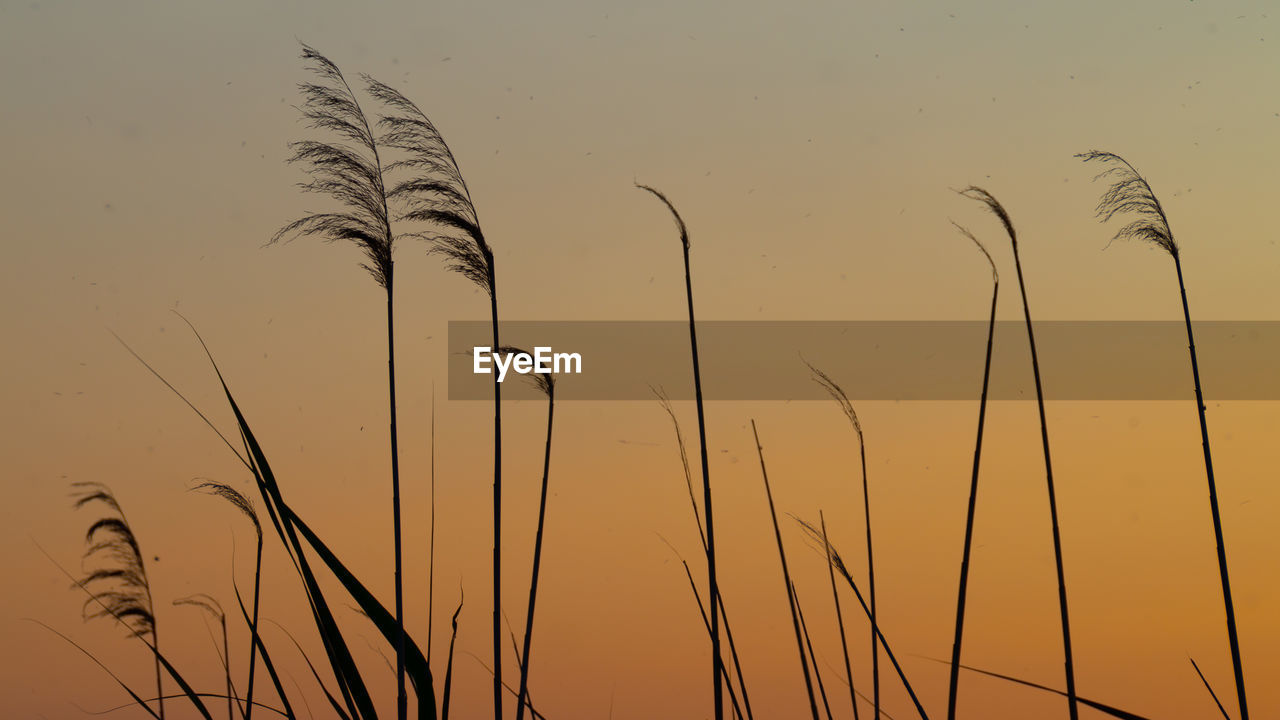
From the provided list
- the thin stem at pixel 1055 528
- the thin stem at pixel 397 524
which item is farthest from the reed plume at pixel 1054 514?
the thin stem at pixel 397 524

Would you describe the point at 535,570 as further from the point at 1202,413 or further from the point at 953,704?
the point at 1202,413

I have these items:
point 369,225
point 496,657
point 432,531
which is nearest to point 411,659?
point 432,531

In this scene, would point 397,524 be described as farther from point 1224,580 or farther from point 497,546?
point 1224,580

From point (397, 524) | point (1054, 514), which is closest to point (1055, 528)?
point (1054, 514)

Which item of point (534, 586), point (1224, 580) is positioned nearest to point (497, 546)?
point (534, 586)

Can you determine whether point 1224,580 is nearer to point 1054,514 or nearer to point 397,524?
point 1054,514

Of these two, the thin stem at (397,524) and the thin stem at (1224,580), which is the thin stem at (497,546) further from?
the thin stem at (1224,580)

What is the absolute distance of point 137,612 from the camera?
4.29 metres

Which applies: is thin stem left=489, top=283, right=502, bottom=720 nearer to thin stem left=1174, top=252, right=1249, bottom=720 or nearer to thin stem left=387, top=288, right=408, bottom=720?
thin stem left=387, top=288, right=408, bottom=720

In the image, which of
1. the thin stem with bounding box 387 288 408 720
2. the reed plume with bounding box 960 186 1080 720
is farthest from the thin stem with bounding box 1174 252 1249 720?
the thin stem with bounding box 387 288 408 720

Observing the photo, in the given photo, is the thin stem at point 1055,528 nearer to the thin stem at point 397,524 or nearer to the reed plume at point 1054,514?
the reed plume at point 1054,514

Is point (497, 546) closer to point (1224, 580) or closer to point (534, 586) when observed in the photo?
point (534, 586)

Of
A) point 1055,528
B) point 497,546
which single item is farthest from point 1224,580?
point 497,546

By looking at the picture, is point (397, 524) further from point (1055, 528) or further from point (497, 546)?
point (1055, 528)
